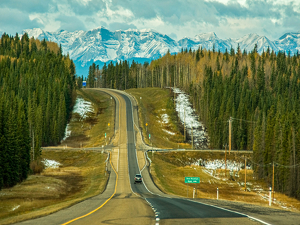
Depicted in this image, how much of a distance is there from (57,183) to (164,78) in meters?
145

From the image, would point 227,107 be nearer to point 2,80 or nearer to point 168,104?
point 168,104

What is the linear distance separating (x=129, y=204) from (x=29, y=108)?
87487 mm

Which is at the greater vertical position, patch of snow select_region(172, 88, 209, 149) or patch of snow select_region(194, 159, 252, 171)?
patch of snow select_region(172, 88, 209, 149)

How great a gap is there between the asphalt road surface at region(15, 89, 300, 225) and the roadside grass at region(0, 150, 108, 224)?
2383 mm

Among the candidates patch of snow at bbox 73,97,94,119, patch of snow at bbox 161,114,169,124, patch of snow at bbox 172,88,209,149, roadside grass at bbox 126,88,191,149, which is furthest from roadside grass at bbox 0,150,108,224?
patch of snow at bbox 161,114,169,124

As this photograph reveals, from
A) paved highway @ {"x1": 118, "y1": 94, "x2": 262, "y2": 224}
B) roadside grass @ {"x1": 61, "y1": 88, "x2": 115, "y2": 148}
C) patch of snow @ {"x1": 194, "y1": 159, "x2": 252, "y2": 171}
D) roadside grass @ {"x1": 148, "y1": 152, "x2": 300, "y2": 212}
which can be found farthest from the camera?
roadside grass @ {"x1": 61, "y1": 88, "x2": 115, "y2": 148}

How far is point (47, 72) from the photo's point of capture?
433 feet

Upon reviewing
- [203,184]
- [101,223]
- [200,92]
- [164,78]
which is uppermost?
[164,78]

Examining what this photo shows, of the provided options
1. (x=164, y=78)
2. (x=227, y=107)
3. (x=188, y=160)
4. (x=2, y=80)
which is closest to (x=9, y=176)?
(x=188, y=160)

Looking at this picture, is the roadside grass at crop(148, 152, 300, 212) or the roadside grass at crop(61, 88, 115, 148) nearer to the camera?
the roadside grass at crop(148, 152, 300, 212)

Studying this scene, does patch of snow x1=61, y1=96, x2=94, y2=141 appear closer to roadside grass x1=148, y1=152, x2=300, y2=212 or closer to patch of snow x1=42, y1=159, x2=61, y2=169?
patch of snow x1=42, y1=159, x2=61, y2=169

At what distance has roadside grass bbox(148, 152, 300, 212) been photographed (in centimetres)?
5466

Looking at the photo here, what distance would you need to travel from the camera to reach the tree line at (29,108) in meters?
50.2

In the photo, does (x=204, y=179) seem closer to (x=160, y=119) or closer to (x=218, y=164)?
(x=218, y=164)
